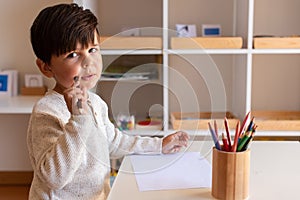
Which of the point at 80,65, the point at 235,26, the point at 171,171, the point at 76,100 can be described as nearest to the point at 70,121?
the point at 76,100

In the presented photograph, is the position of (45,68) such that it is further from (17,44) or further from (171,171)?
(17,44)

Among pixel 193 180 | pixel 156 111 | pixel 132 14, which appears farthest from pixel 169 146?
pixel 132 14

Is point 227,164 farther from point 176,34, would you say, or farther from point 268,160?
point 176,34

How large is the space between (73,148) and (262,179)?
42 cm

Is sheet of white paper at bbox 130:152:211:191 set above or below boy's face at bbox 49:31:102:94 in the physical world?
below

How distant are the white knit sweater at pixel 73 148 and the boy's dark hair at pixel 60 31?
0.13m

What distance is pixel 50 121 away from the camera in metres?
0.97

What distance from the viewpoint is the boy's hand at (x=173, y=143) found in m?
1.11

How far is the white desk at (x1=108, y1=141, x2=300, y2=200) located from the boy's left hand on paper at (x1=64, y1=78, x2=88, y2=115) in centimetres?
18

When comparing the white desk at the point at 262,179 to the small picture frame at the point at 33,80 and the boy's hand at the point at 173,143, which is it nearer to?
the boy's hand at the point at 173,143

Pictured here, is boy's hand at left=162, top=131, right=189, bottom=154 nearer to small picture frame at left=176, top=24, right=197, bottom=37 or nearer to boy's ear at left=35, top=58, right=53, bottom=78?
boy's ear at left=35, top=58, right=53, bottom=78

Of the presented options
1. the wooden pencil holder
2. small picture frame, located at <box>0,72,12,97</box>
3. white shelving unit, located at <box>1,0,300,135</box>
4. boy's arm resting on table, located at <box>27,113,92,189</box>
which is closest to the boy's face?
boy's arm resting on table, located at <box>27,113,92,189</box>

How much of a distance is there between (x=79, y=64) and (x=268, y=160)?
531 mm

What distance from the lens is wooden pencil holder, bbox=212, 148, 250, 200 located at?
816 millimetres
